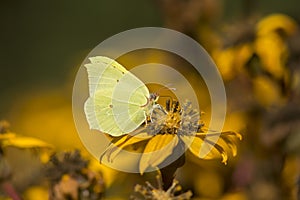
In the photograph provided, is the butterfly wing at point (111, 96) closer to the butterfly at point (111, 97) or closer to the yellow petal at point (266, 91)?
the butterfly at point (111, 97)

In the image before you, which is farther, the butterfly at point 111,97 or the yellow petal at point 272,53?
the yellow petal at point 272,53

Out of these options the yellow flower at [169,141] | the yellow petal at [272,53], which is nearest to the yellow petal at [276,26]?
the yellow petal at [272,53]

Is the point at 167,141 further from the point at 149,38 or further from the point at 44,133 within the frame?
the point at 44,133

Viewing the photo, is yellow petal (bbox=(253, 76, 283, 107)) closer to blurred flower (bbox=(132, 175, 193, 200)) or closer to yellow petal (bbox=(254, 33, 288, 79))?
yellow petal (bbox=(254, 33, 288, 79))

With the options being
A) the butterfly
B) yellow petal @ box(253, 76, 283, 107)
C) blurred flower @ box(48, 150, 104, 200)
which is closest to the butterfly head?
the butterfly

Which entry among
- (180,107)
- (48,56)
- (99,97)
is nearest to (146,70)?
(180,107)

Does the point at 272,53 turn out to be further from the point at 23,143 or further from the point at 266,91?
the point at 23,143

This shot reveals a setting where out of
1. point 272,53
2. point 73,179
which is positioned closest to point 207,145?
point 73,179

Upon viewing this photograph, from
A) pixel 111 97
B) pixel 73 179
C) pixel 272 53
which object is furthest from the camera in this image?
pixel 272 53
